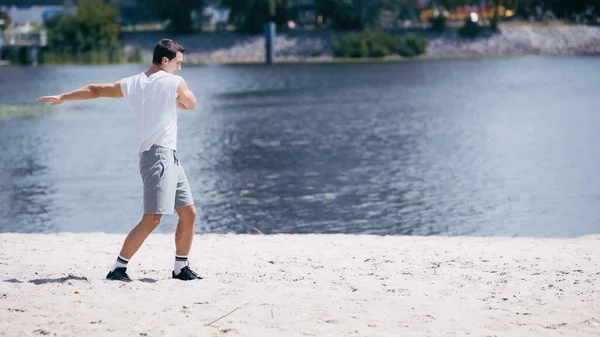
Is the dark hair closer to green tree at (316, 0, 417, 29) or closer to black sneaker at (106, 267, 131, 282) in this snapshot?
black sneaker at (106, 267, 131, 282)

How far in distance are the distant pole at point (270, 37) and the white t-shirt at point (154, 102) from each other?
3659 inches

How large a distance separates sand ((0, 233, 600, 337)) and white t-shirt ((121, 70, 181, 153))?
1.29 meters

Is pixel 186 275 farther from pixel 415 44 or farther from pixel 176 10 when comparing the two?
pixel 176 10

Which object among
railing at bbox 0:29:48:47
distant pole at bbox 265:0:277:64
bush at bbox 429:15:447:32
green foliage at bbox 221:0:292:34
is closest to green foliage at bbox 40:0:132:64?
railing at bbox 0:29:48:47

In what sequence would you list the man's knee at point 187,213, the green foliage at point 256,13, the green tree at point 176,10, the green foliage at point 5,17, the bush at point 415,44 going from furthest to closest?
the green foliage at point 5,17
the green tree at point 176,10
the bush at point 415,44
the green foliage at point 256,13
the man's knee at point 187,213

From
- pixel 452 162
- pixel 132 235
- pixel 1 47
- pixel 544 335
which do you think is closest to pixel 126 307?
pixel 132 235

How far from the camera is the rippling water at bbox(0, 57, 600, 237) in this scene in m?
18.8

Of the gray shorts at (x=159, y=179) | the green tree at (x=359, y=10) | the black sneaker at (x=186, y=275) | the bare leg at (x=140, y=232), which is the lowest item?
the green tree at (x=359, y=10)

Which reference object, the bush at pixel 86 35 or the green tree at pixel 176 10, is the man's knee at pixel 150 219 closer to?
the bush at pixel 86 35

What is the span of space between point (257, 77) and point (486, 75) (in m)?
17.7

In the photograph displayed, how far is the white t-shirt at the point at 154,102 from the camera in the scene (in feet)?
28.1

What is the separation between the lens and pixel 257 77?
8144 cm

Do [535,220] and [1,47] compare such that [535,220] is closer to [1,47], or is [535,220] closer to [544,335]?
[544,335]

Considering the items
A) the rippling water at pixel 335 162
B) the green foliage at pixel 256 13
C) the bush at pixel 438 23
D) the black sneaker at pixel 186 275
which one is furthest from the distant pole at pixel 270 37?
the black sneaker at pixel 186 275
